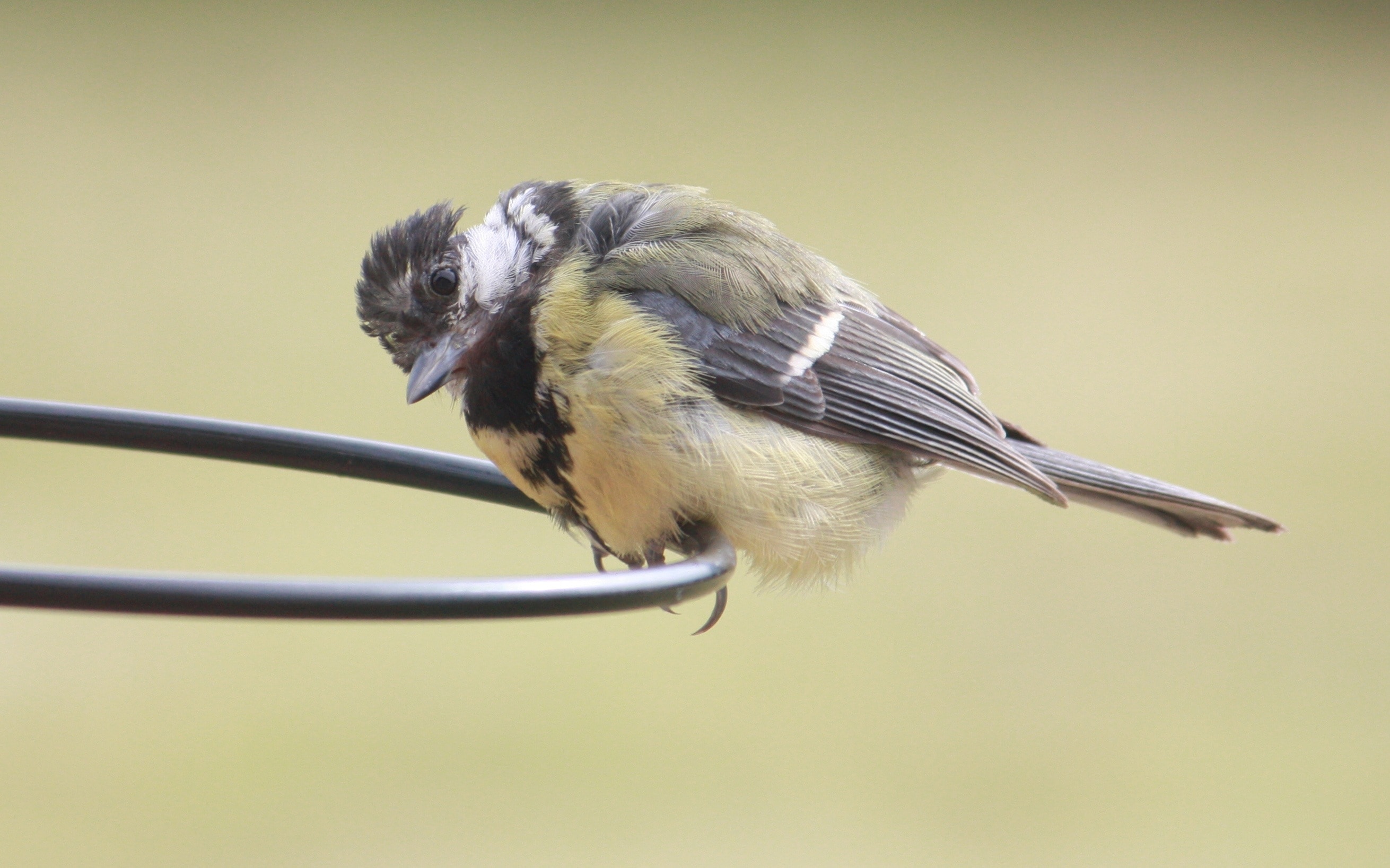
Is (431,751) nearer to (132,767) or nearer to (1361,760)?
(132,767)

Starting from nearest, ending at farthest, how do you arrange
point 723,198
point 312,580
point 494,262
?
point 312,580, point 494,262, point 723,198

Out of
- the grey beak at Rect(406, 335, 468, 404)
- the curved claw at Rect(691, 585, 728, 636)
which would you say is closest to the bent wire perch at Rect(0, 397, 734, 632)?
the grey beak at Rect(406, 335, 468, 404)

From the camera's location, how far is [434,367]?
147 centimetres

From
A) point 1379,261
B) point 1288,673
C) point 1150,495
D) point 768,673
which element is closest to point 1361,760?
point 1288,673

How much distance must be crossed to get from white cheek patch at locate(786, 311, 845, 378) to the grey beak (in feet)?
1.33

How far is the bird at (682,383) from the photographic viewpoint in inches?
56.5

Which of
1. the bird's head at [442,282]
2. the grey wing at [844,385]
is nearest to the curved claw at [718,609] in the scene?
the grey wing at [844,385]

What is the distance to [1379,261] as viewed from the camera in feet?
19.4

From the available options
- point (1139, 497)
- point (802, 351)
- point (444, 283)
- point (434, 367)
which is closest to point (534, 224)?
point (444, 283)

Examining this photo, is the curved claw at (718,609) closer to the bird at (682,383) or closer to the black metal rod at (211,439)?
the bird at (682,383)

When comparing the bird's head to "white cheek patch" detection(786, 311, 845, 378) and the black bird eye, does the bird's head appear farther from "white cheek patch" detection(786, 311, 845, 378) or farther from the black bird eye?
"white cheek patch" detection(786, 311, 845, 378)

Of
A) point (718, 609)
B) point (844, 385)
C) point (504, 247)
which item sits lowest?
point (718, 609)

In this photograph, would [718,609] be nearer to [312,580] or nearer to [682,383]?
[682,383]

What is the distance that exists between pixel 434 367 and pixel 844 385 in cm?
52
